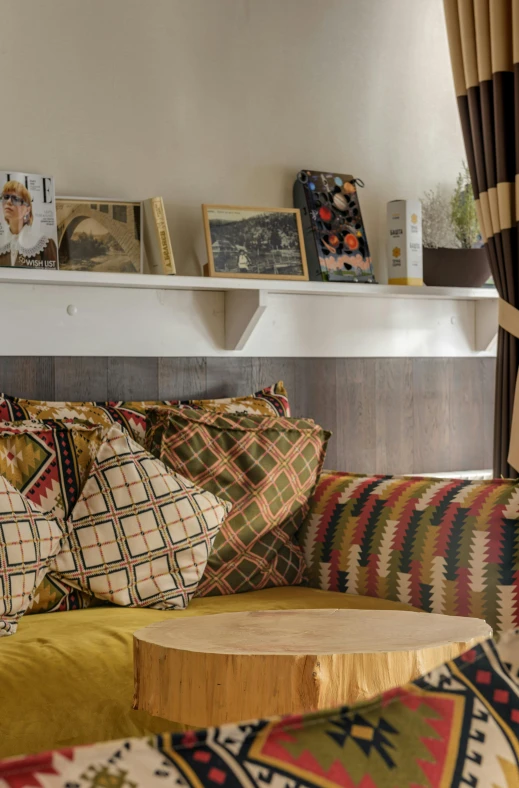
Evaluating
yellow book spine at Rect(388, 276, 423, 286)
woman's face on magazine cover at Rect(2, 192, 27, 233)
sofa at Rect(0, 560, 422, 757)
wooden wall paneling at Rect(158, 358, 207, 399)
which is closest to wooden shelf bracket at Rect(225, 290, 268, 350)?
wooden wall paneling at Rect(158, 358, 207, 399)

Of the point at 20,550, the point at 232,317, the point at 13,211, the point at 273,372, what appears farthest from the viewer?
the point at 273,372

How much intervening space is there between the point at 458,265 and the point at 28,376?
139cm

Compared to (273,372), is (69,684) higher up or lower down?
lower down

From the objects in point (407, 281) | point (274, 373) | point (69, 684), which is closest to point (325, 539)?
point (274, 373)

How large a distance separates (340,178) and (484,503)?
1295 mm

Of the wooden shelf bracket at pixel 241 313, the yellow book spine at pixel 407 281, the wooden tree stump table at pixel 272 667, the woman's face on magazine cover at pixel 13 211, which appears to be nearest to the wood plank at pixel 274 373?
the wooden shelf bracket at pixel 241 313

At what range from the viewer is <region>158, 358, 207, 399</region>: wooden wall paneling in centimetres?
244

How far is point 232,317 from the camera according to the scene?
98.5 inches

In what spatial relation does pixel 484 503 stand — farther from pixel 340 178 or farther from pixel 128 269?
pixel 340 178

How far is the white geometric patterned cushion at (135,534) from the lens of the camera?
69.7 inches

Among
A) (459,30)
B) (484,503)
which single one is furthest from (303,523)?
(459,30)

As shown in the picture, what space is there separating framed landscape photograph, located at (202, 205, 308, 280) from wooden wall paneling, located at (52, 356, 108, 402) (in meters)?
0.41

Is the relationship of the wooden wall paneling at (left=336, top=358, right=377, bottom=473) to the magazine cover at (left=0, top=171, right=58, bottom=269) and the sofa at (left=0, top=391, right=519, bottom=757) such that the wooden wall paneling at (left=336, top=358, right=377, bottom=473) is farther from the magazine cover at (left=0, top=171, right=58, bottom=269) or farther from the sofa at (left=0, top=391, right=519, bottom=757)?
the magazine cover at (left=0, top=171, right=58, bottom=269)

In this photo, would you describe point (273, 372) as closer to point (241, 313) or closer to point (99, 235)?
point (241, 313)
